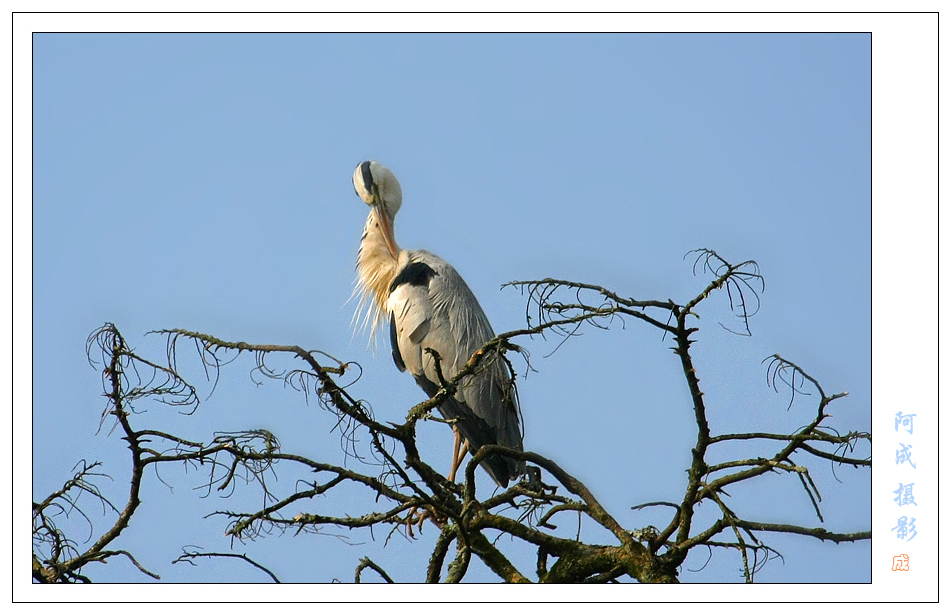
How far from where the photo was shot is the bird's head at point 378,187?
6629 mm

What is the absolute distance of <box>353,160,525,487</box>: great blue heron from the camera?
19.1 feet

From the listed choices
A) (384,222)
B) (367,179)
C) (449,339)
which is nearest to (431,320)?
(449,339)

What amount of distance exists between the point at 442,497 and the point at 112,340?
4.22ft

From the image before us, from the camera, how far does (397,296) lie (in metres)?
6.21

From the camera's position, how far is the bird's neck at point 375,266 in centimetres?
662

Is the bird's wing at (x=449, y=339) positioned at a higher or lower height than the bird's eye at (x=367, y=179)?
lower

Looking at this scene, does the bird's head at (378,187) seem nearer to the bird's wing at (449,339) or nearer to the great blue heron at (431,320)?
the great blue heron at (431,320)

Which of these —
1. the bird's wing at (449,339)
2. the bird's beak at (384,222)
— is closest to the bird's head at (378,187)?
the bird's beak at (384,222)

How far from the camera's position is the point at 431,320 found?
613 centimetres

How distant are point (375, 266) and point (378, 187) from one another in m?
0.52

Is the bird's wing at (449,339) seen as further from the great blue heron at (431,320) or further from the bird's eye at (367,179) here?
the bird's eye at (367,179)

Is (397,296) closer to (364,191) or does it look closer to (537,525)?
(364,191)

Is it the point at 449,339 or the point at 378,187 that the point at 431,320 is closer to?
the point at 449,339

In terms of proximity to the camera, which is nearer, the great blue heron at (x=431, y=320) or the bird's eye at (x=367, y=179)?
the great blue heron at (x=431, y=320)
